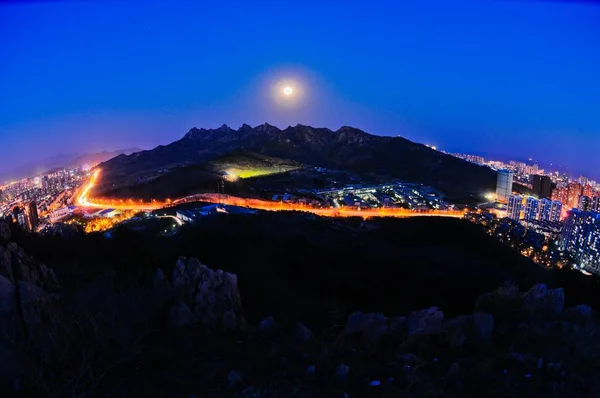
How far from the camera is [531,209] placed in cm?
4016

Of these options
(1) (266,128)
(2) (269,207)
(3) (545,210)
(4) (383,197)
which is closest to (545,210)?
(3) (545,210)

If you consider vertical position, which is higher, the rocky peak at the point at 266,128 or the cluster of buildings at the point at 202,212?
the rocky peak at the point at 266,128

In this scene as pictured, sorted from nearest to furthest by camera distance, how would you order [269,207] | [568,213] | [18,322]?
[18,322] < [568,213] < [269,207]

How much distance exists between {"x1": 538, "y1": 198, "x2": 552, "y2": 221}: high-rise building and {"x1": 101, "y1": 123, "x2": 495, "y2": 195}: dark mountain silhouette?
19.7m

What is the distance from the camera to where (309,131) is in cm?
10206

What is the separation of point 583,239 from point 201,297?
1264 inches

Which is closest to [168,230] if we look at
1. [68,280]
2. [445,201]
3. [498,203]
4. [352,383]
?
[68,280]

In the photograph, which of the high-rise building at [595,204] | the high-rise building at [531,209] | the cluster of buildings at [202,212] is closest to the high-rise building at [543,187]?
the high-rise building at [595,204]

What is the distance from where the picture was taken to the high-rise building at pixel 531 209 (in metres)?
39.7

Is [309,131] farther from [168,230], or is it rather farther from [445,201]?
[168,230]

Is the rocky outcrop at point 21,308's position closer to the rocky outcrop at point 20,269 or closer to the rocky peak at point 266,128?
the rocky outcrop at point 20,269

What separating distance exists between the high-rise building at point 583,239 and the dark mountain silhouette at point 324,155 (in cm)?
2908

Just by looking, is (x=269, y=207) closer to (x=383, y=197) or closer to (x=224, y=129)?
(x=383, y=197)

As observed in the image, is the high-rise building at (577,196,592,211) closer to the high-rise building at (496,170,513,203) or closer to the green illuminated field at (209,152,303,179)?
the high-rise building at (496,170,513,203)
